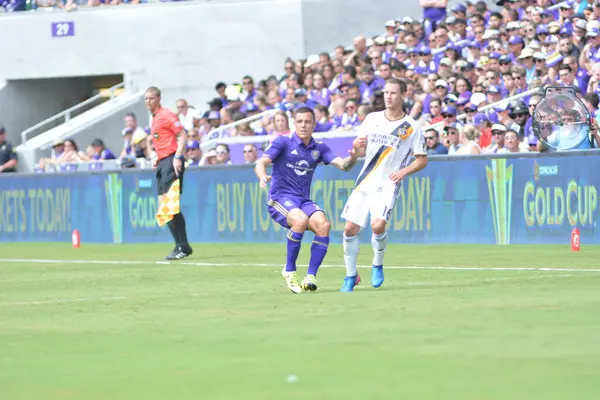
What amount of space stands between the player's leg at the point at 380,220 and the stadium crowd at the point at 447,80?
712cm

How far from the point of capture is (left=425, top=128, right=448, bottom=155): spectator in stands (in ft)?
75.6

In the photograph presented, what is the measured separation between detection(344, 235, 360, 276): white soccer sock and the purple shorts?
1.59 feet

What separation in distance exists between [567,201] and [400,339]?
1193 centimetres

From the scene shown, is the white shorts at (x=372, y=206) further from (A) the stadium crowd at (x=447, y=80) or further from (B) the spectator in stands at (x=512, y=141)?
(B) the spectator in stands at (x=512, y=141)

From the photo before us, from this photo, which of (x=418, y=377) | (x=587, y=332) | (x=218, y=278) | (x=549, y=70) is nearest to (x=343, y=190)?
(x=549, y=70)

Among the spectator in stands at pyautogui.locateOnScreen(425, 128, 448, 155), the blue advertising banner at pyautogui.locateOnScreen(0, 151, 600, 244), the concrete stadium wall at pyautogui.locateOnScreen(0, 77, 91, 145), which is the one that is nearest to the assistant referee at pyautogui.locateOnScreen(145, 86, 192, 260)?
the blue advertising banner at pyautogui.locateOnScreen(0, 151, 600, 244)

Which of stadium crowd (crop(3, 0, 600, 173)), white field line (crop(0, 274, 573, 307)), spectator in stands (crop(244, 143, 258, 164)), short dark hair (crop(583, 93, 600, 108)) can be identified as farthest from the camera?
spectator in stands (crop(244, 143, 258, 164))

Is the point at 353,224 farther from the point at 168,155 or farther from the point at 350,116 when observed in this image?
the point at 350,116

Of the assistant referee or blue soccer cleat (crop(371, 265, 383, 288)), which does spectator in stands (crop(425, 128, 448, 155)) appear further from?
blue soccer cleat (crop(371, 265, 383, 288))

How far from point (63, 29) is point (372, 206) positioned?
→ 25.8 m

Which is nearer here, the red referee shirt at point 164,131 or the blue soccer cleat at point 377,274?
the blue soccer cleat at point 377,274

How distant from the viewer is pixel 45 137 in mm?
36406

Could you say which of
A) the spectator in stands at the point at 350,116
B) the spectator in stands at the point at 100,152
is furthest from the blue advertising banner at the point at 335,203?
the spectator in stands at the point at 100,152

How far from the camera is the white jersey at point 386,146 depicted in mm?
13758
